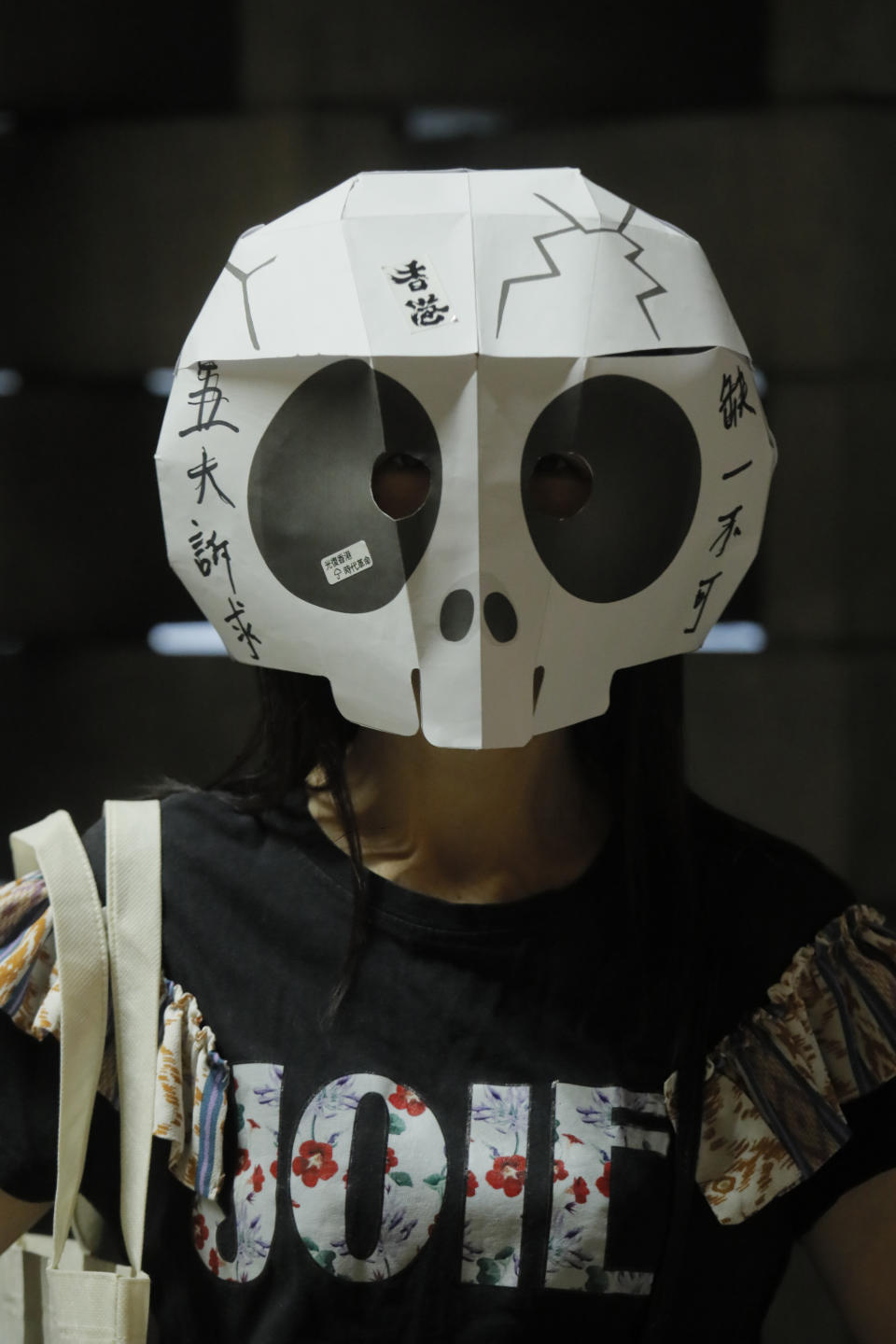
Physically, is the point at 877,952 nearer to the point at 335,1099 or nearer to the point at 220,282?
the point at 335,1099

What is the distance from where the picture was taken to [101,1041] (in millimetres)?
784

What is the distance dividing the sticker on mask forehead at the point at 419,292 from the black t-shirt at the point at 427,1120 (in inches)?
12.2

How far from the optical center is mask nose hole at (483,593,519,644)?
2.42 feet

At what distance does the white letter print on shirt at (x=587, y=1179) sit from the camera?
2.54 ft

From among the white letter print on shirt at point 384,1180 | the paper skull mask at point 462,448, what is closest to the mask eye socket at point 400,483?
the paper skull mask at point 462,448

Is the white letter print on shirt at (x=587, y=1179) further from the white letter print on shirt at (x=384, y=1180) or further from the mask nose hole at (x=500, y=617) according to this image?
the mask nose hole at (x=500, y=617)

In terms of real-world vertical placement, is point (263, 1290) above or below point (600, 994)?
below

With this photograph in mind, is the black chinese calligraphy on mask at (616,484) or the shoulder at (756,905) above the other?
the black chinese calligraphy on mask at (616,484)

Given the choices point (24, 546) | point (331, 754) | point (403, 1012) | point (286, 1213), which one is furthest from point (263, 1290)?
point (24, 546)

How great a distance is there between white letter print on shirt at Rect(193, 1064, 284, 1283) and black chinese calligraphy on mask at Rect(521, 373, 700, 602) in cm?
32

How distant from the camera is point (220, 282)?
2.68 feet

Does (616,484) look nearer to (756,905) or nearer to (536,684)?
(536,684)

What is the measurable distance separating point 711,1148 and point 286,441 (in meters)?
0.45

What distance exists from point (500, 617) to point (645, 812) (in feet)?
0.64
